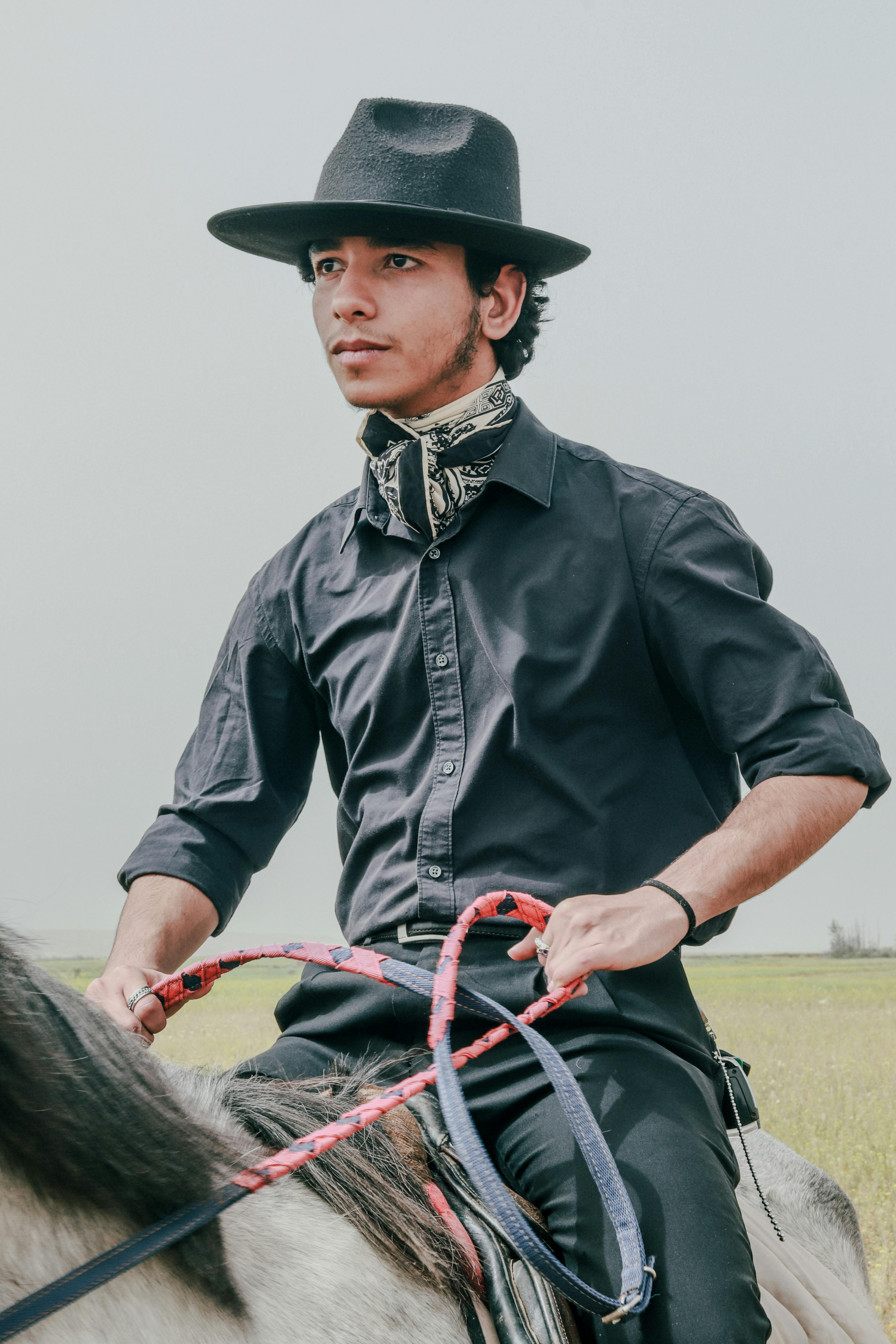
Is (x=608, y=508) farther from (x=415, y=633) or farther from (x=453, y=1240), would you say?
(x=453, y=1240)

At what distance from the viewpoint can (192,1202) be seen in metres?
1.42

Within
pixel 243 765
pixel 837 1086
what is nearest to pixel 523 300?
pixel 243 765

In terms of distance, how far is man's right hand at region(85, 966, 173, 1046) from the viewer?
7.24ft

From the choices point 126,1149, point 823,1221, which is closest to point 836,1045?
point 823,1221

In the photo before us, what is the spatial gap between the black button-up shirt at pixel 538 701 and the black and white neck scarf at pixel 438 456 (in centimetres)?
4

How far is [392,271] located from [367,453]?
0.44 m

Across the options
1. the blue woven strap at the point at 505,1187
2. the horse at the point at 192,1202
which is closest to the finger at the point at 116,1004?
the horse at the point at 192,1202

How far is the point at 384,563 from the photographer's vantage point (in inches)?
116

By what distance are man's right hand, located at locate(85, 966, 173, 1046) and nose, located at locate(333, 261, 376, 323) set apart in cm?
152

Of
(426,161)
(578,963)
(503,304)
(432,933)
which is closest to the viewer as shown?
(578,963)

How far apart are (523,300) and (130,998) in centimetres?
202

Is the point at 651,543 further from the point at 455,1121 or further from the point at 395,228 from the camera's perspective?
the point at 455,1121

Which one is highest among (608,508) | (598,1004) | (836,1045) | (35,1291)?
(608,508)

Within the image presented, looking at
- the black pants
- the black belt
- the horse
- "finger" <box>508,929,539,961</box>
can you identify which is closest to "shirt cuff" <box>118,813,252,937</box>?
the black pants
